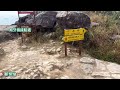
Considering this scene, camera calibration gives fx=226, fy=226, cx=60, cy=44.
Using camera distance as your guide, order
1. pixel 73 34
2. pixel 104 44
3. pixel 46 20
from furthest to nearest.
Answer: pixel 46 20, pixel 104 44, pixel 73 34

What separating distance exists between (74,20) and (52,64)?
2288mm

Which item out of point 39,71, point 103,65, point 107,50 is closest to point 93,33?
point 107,50

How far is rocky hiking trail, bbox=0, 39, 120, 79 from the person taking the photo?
19.8 ft

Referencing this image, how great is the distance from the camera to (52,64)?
6.61 meters

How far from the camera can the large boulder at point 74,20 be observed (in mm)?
8211

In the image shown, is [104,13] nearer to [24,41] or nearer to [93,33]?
[93,33]

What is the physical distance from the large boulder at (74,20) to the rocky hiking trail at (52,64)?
31.2 inches

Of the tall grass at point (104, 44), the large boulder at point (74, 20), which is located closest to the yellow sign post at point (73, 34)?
the tall grass at point (104, 44)

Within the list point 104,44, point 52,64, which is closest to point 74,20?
point 104,44

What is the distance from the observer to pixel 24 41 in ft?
29.0

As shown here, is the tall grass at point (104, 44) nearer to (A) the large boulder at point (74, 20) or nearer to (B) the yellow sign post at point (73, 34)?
(A) the large boulder at point (74, 20)
